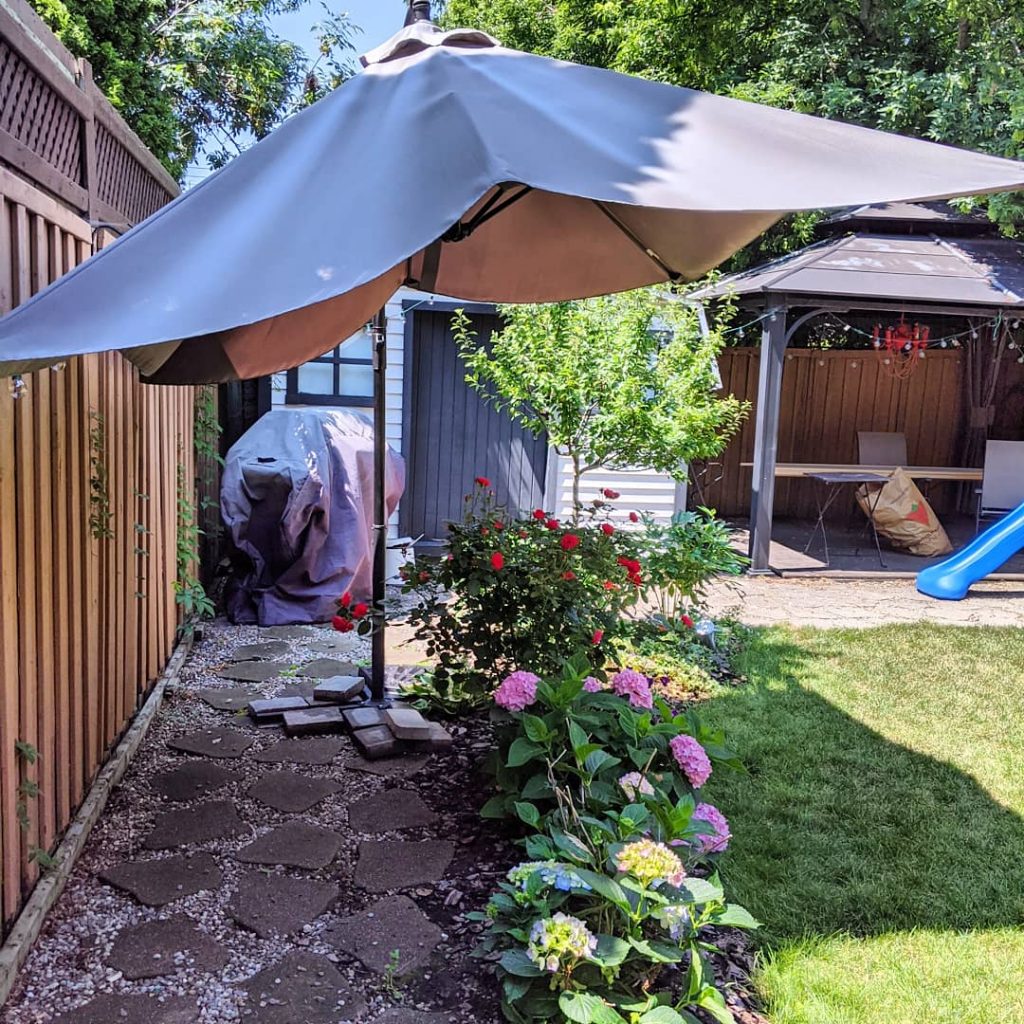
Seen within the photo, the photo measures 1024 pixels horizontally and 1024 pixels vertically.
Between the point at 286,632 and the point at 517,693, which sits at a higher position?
the point at 517,693

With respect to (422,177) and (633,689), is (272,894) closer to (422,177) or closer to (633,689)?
(633,689)

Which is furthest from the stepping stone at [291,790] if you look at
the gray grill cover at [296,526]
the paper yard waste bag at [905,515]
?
the paper yard waste bag at [905,515]

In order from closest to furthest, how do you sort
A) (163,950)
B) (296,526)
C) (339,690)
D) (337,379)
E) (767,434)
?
(163,950) < (339,690) < (296,526) < (767,434) < (337,379)

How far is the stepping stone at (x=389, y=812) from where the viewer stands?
2.98 meters

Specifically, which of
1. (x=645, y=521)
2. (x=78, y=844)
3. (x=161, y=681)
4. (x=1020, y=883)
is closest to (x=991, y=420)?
(x=645, y=521)

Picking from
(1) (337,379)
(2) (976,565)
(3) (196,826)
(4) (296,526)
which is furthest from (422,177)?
(2) (976,565)

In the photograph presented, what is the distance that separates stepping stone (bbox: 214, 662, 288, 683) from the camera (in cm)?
463

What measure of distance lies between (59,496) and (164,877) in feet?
3.75

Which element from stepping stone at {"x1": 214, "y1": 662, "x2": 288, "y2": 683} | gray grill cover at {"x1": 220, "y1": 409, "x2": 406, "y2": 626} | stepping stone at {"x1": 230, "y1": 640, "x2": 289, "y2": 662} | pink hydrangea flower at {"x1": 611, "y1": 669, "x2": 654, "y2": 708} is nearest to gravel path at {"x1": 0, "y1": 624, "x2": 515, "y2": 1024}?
pink hydrangea flower at {"x1": 611, "y1": 669, "x2": 654, "y2": 708}

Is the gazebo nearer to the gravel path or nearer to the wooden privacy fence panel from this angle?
the wooden privacy fence panel

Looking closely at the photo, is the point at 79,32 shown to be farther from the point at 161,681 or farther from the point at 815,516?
the point at 815,516

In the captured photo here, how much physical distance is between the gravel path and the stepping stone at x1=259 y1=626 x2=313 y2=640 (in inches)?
67.2

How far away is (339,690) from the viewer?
4117 mm

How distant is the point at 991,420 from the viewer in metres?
11.6
